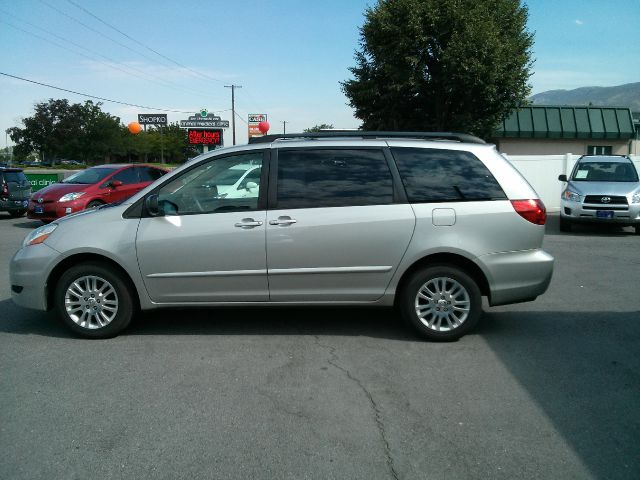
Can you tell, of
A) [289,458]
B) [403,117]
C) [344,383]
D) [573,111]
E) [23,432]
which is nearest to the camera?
[289,458]

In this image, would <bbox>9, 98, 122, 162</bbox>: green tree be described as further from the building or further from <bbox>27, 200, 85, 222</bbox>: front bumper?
<bbox>27, 200, 85, 222</bbox>: front bumper

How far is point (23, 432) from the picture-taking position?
3.32m

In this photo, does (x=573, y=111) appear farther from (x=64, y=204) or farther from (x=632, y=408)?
(x=632, y=408)

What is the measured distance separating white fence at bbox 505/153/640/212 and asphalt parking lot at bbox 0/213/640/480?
12.7 m

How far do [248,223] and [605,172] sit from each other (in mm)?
11345

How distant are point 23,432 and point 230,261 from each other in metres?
2.09

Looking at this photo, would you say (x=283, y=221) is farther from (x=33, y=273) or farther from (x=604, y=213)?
(x=604, y=213)

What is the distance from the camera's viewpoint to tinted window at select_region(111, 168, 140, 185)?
13.9 meters

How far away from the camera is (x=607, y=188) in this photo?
1216 centimetres

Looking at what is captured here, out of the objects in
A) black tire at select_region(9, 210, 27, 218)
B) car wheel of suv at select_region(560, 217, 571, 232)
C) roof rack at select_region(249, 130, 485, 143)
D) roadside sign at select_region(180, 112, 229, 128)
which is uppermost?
roadside sign at select_region(180, 112, 229, 128)

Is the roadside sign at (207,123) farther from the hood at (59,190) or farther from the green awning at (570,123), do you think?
the hood at (59,190)

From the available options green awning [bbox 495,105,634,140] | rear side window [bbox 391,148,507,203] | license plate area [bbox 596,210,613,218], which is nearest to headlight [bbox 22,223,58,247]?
rear side window [bbox 391,148,507,203]

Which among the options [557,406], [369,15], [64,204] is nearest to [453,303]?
[557,406]

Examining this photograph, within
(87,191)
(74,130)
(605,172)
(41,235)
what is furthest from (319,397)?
(74,130)
